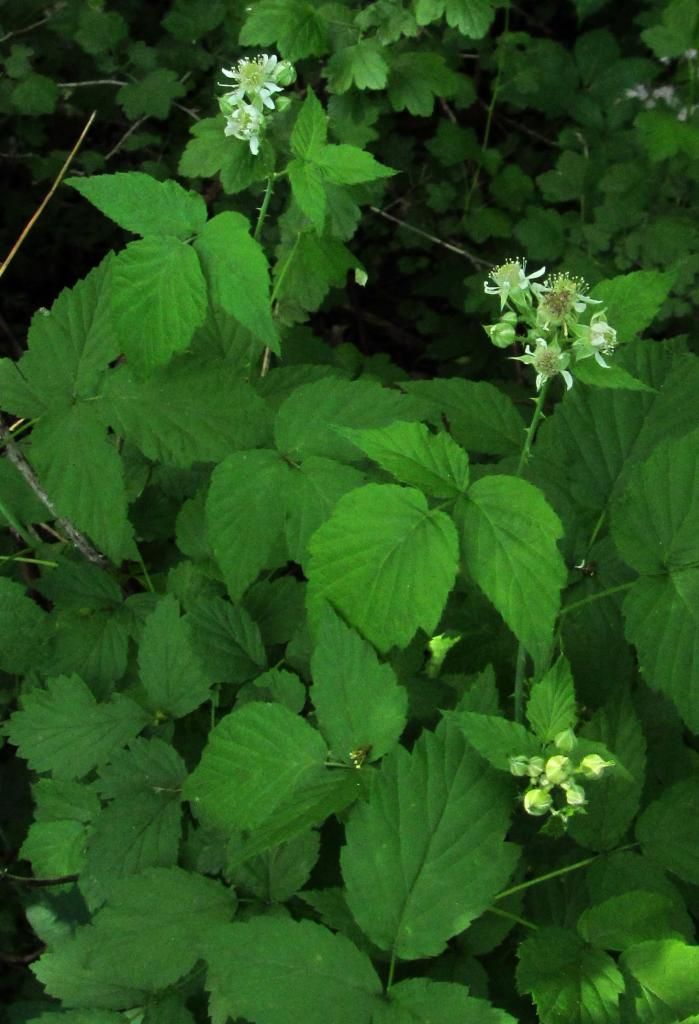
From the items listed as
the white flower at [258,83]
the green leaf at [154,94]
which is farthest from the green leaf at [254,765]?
the green leaf at [154,94]

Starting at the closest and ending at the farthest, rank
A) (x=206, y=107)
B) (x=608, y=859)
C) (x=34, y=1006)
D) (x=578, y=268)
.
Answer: (x=608, y=859)
(x=34, y=1006)
(x=578, y=268)
(x=206, y=107)

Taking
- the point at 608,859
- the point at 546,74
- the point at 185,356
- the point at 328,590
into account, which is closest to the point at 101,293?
the point at 185,356

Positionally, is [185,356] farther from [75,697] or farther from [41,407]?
[75,697]

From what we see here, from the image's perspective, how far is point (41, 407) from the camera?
182 cm

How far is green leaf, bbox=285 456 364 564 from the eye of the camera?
1.72 m

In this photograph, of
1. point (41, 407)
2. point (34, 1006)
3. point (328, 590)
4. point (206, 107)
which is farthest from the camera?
point (206, 107)

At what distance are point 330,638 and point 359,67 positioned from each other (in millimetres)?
1551

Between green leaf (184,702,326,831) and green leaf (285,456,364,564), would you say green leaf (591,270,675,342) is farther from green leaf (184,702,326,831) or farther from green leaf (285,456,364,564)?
green leaf (184,702,326,831)

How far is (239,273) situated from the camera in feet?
5.51

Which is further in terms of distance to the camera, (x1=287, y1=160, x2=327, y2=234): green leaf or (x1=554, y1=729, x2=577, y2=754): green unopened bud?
(x1=287, y1=160, x2=327, y2=234): green leaf

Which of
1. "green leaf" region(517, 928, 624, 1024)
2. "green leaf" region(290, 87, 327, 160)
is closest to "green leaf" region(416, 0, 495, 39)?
"green leaf" region(290, 87, 327, 160)

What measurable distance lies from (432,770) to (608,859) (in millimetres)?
381

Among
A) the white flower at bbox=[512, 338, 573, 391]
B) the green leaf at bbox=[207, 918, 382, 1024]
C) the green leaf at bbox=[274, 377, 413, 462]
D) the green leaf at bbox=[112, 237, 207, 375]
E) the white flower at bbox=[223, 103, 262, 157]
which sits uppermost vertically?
the white flower at bbox=[223, 103, 262, 157]

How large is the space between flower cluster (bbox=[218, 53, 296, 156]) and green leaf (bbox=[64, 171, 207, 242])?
0.19 m
